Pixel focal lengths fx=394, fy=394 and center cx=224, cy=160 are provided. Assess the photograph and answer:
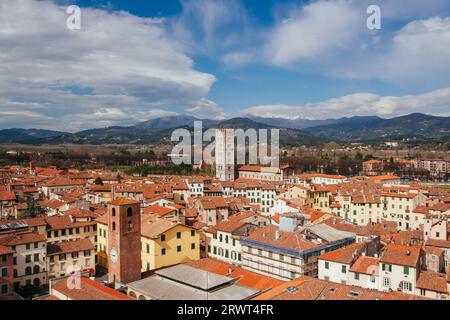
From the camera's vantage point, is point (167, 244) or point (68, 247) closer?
point (167, 244)

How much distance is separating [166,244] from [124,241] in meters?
5.48

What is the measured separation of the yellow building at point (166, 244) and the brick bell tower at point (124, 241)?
4.00 meters

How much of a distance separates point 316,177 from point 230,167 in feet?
71.1

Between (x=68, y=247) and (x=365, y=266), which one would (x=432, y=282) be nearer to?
(x=365, y=266)

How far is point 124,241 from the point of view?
21.5 meters

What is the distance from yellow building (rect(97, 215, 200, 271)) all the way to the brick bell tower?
400 centimetres

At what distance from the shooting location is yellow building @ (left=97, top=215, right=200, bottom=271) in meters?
26.2

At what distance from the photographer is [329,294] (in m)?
17.0

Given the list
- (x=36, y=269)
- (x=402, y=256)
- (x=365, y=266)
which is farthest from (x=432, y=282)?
(x=36, y=269)

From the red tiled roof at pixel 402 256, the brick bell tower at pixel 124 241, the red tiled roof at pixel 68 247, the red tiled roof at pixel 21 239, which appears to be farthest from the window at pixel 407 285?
the red tiled roof at pixel 21 239
